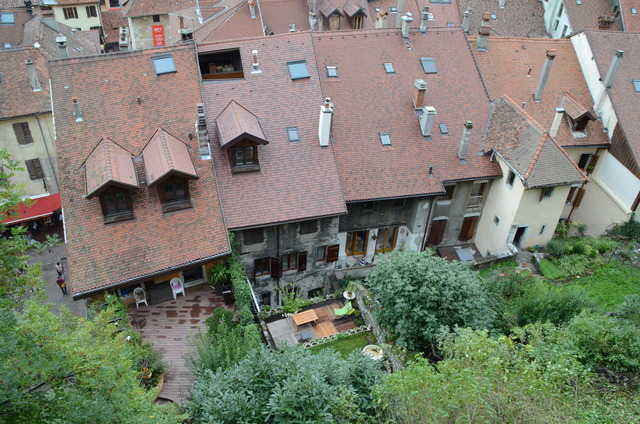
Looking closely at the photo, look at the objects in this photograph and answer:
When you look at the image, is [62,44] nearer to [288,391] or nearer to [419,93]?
[419,93]

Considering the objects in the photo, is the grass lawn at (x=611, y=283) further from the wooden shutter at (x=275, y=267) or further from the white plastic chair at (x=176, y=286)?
the white plastic chair at (x=176, y=286)

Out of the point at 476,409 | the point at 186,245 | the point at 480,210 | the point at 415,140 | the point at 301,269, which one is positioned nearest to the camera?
the point at 476,409

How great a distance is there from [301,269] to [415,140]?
10481mm

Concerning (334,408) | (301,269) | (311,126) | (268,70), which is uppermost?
(268,70)

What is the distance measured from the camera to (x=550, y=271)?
28969 millimetres

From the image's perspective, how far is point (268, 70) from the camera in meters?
28.3

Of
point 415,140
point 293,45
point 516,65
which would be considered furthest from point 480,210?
point 293,45

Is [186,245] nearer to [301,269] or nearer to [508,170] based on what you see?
[301,269]

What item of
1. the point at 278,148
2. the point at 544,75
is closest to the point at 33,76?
the point at 278,148

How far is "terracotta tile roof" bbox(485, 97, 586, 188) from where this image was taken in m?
28.0

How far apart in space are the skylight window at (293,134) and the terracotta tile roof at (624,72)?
21.9 m

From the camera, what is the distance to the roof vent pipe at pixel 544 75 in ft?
106

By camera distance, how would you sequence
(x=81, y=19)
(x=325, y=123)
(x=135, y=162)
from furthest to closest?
1. (x=81, y=19)
2. (x=325, y=123)
3. (x=135, y=162)

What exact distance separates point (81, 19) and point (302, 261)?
1981 inches
